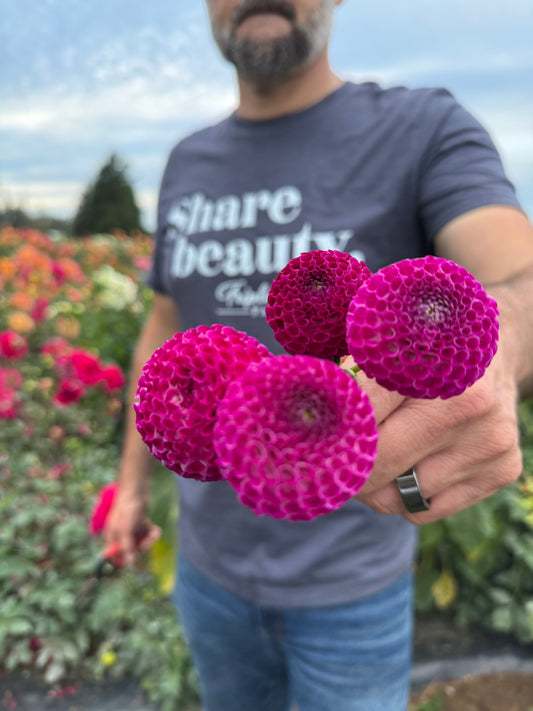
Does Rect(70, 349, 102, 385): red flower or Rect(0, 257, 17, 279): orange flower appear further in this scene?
Rect(0, 257, 17, 279): orange flower

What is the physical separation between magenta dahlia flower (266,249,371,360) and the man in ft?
2.19

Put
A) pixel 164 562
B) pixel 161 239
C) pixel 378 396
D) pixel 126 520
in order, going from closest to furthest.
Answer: pixel 378 396 → pixel 161 239 → pixel 126 520 → pixel 164 562

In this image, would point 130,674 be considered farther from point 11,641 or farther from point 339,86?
point 339,86

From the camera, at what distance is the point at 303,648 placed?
146 centimetres

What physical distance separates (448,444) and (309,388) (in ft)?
0.85

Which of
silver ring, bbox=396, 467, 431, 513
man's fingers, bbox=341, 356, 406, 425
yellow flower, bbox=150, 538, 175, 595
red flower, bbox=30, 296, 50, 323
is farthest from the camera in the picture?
red flower, bbox=30, 296, 50, 323

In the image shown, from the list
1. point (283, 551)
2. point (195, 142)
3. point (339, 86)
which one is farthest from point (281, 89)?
point (283, 551)

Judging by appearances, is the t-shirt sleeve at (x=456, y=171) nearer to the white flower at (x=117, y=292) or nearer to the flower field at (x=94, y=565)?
the flower field at (x=94, y=565)

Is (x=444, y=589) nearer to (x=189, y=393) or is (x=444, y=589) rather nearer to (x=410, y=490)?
(x=410, y=490)

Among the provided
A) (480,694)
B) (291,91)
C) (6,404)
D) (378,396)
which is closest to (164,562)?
(6,404)

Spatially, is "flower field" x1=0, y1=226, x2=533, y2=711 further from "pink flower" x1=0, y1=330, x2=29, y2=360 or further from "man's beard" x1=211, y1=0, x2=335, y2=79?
"man's beard" x1=211, y1=0, x2=335, y2=79

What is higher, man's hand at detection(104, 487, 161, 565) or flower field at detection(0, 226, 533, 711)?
man's hand at detection(104, 487, 161, 565)

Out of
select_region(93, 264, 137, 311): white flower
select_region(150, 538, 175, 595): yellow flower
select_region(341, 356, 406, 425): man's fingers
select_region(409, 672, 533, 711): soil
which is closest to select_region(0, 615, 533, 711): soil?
select_region(409, 672, 533, 711): soil

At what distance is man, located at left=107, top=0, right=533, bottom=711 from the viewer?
128cm
